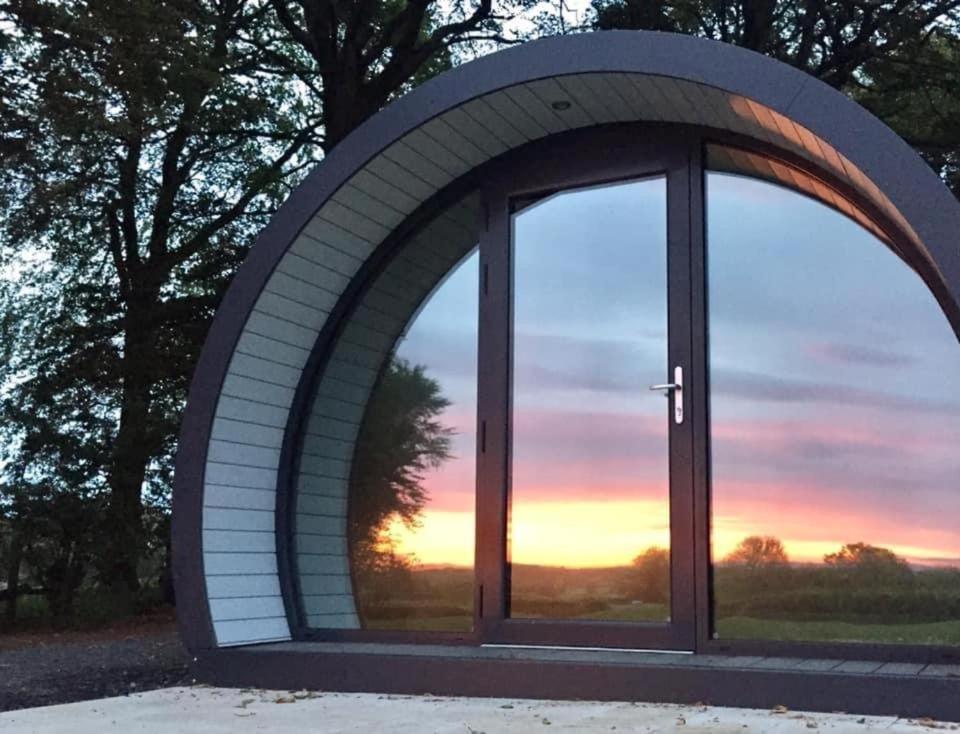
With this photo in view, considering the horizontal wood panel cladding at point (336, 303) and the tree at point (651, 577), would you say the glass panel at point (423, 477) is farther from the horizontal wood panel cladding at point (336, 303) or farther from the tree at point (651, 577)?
the tree at point (651, 577)

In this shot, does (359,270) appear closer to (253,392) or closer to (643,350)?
(253,392)

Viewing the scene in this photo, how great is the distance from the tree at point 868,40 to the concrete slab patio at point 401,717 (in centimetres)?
787

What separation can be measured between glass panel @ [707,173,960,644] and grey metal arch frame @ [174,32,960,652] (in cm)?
27

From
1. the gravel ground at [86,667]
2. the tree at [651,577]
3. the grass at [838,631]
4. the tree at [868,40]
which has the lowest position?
the gravel ground at [86,667]

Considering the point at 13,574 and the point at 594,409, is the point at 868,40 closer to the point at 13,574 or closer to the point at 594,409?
the point at 594,409

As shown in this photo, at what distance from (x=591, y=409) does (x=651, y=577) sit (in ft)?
2.76

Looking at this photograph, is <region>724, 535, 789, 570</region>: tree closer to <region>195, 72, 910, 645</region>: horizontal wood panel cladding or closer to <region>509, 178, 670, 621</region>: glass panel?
<region>509, 178, 670, 621</region>: glass panel

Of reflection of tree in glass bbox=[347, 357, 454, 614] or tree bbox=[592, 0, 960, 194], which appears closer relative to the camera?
reflection of tree in glass bbox=[347, 357, 454, 614]

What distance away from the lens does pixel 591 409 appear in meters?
5.18

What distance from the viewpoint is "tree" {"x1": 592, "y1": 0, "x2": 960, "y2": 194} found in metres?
10.5

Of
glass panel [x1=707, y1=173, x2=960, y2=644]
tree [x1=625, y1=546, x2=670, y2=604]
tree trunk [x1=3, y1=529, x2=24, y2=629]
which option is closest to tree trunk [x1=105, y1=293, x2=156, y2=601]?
tree trunk [x1=3, y1=529, x2=24, y2=629]

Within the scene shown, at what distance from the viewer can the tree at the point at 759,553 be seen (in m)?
4.69

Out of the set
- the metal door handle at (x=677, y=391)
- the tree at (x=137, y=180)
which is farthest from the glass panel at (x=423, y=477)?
the tree at (x=137, y=180)

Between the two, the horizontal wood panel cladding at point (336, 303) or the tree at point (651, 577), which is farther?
the horizontal wood panel cladding at point (336, 303)
